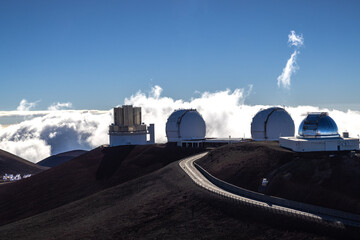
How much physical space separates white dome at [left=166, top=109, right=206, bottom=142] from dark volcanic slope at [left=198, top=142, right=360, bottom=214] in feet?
87.8

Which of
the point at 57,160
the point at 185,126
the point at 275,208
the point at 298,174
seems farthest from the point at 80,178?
the point at 57,160

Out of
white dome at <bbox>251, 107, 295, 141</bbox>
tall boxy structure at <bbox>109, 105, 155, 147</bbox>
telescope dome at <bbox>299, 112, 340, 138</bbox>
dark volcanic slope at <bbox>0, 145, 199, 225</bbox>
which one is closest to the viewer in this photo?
telescope dome at <bbox>299, 112, 340, 138</bbox>

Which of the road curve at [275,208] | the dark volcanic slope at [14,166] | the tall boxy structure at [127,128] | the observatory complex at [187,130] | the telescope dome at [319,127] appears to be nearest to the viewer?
the road curve at [275,208]

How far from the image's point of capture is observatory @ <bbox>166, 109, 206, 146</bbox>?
261 ft

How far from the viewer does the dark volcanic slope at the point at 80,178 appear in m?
61.8

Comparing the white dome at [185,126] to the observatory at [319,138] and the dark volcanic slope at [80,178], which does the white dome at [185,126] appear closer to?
the dark volcanic slope at [80,178]

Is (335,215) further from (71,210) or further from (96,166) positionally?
(96,166)

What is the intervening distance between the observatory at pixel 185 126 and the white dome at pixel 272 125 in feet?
45.1

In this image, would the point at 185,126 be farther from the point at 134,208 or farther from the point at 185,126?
the point at 134,208

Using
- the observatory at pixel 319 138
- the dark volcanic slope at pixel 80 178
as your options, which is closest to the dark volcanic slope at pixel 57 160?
the dark volcanic slope at pixel 80 178

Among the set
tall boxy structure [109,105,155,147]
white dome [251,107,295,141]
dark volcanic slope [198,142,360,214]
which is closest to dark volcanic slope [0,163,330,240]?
dark volcanic slope [198,142,360,214]

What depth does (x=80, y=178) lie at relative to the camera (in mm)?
68875

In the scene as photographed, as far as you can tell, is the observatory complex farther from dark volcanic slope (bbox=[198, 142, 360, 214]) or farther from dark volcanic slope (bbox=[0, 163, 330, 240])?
dark volcanic slope (bbox=[198, 142, 360, 214])

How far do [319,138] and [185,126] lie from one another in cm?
3354
